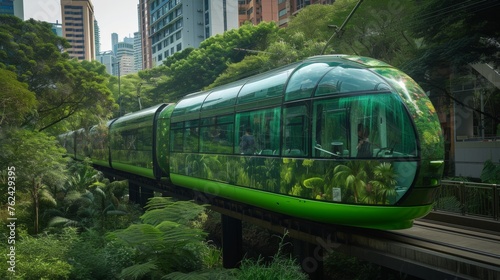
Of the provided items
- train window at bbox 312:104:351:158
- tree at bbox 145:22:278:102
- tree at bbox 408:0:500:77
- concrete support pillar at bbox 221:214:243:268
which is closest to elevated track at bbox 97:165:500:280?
train window at bbox 312:104:351:158

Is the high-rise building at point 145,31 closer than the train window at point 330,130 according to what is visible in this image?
No

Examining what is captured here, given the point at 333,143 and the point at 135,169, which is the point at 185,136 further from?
the point at 333,143

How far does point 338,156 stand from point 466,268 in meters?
2.78

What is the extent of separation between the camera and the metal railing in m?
11.1

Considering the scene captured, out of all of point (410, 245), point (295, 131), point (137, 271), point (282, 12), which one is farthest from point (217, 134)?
point (282, 12)

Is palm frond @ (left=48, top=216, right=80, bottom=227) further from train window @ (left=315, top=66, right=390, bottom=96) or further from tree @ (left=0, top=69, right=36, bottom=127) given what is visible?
train window @ (left=315, top=66, right=390, bottom=96)

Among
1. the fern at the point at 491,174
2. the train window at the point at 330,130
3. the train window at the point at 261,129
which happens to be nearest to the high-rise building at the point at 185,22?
the fern at the point at 491,174

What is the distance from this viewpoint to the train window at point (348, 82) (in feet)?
29.2

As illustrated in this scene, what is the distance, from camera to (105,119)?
30.8m

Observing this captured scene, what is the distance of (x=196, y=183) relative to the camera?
15789mm

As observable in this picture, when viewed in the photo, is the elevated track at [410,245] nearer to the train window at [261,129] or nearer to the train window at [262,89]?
the train window at [261,129]

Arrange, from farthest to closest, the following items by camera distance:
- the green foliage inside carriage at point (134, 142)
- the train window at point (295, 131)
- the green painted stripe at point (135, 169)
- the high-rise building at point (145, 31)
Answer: the high-rise building at point (145, 31) < the green painted stripe at point (135, 169) < the green foliage inside carriage at point (134, 142) < the train window at point (295, 131)

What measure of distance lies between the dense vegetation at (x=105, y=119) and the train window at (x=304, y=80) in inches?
119

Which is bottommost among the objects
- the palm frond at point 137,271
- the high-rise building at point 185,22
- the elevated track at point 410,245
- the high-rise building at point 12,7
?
the elevated track at point 410,245
